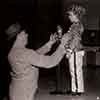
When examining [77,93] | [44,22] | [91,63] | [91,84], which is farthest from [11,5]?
[77,93]

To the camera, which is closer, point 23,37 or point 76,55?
point 23,37

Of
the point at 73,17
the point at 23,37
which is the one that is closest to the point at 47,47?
the point at 23,37

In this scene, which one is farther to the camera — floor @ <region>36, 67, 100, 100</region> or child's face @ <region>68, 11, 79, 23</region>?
floor @ <region>36, 67, 100, 100</region>

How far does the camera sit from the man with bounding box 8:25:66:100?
2.42 metres

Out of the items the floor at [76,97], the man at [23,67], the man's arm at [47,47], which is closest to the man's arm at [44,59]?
the man at [23,67]

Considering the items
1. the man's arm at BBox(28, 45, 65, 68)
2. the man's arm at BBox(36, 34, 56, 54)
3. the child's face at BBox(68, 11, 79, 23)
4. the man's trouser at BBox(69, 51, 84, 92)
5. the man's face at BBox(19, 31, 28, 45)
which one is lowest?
the man's trouser at BBox(69, 51, 84, 92)

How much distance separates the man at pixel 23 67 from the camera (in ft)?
7.94

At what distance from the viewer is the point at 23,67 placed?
2.49m

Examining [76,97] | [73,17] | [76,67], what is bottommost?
[76,97]

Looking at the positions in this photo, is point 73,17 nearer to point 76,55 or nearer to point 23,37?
point 76,55

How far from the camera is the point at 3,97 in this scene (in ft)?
18.0

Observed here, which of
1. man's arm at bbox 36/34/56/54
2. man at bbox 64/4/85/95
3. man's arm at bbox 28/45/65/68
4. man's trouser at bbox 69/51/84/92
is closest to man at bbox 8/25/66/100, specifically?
man's arm at bbox 28/45/65/68

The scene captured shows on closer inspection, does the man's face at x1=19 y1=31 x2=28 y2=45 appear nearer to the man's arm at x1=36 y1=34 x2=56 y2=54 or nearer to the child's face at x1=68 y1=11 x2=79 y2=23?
the man's arm at x1=36 y1=34 x2=56 y2=54

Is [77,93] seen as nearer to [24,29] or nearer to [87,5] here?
[24,29]
